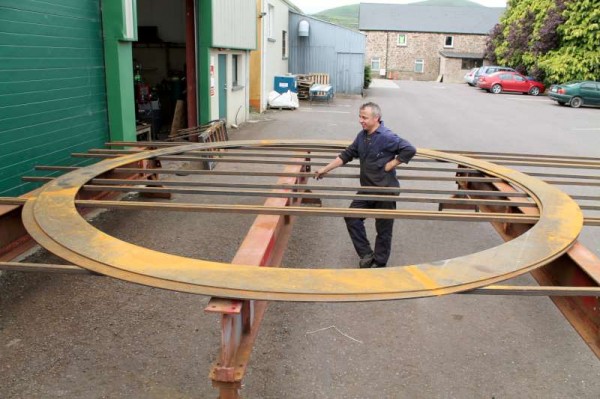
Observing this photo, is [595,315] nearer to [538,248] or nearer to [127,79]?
[538,248]

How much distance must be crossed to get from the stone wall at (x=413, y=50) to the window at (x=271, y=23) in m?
37.7

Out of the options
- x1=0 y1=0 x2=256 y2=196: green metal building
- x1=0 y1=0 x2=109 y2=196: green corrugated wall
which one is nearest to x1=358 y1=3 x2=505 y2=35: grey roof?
x1=0 y1=0 x2=256 y2=196: green metal building

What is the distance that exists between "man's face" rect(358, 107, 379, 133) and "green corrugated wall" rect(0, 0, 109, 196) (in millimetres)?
3841

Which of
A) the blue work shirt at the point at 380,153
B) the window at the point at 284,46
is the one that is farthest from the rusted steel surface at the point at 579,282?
the window at the point at 284,46

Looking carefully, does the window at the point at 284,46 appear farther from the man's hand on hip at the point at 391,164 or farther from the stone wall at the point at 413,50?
the stone wall at the point at 413,50

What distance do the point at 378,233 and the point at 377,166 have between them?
26.9 inches

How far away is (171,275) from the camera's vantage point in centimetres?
274

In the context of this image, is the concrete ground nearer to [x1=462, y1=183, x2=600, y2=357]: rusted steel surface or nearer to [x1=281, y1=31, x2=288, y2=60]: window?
[x1=462, y1=183, x2=600, y2=357]: rusted steel surface

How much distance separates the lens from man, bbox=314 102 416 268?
5289mm

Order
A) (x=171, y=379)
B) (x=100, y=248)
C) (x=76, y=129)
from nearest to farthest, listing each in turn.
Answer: (x=100, y=248)
(x=171, y=379)
(x=76, y=129)

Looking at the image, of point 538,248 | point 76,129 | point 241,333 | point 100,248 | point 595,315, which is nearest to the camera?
point 241,333

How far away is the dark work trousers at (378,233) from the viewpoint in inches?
211

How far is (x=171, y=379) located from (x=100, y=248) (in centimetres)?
115

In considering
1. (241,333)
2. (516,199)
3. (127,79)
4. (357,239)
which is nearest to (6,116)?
(127,79)
